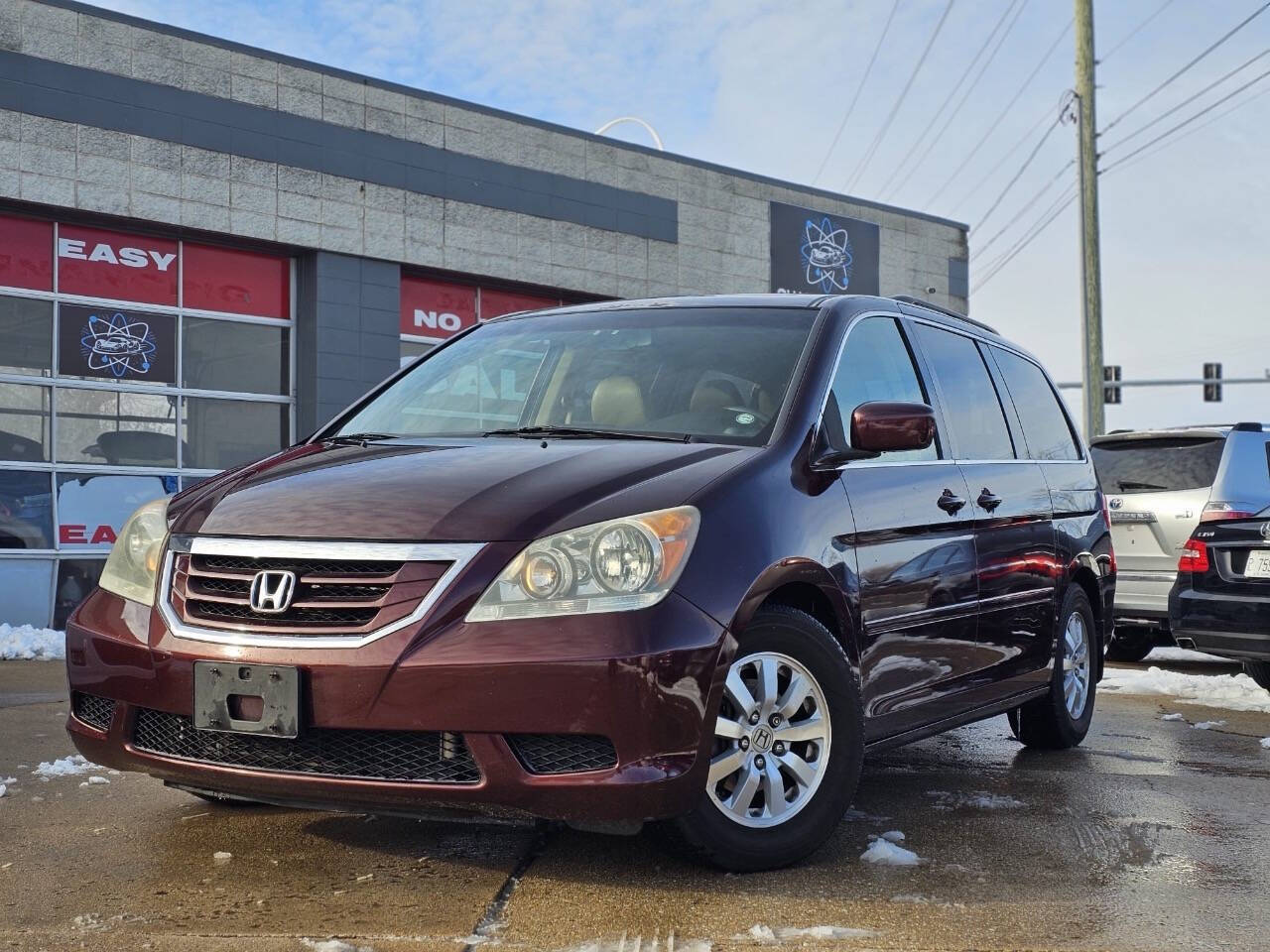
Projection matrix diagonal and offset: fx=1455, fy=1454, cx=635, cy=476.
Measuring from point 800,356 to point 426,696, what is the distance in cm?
182

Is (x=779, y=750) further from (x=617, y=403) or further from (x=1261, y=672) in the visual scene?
(x=1261, y=672)

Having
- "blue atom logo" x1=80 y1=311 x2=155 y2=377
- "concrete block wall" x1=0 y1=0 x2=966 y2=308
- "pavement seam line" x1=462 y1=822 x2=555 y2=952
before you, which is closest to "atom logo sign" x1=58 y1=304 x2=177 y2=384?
"blue atom logo" x1=80 y1=311 x2=155 y2=377

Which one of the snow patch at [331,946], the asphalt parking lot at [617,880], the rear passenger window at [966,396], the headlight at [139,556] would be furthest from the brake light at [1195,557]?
the snow patch at [331,946]

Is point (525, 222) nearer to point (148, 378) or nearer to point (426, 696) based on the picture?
point (148, 378)

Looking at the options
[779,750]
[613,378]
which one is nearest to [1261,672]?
[613,378]

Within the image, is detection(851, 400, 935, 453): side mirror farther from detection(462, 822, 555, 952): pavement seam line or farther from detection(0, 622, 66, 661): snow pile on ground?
detection(0, 622, 66, 661): snow pile on ground

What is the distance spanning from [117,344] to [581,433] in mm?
10560

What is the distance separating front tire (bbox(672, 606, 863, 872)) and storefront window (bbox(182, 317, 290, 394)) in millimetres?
11552

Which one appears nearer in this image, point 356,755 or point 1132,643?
point 356,755

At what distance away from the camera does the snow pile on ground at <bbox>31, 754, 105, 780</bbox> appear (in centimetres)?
535

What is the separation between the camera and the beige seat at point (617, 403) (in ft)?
15.2

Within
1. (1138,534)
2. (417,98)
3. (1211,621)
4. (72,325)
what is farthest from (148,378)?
(1211,621)

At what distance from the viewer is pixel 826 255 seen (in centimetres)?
2072

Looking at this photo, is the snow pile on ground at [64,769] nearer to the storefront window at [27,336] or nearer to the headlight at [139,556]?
the headlight at [139,556]
